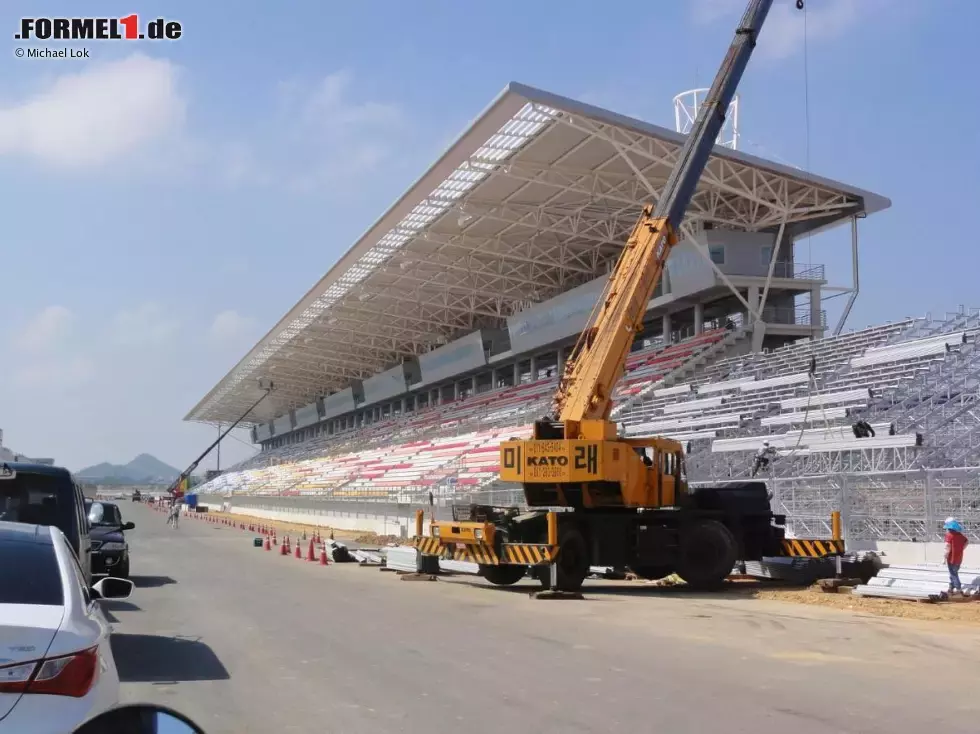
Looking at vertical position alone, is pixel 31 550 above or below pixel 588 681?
above

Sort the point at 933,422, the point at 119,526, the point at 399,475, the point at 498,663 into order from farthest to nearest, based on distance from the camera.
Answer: the point at 399,475 < the point at 933,422 < the point at 119,526 < the point at 498,663

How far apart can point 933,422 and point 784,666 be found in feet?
53.0

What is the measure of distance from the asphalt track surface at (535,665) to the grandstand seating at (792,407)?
980cm

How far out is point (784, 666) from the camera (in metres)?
9.27

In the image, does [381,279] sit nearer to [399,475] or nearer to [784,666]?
[399,475]

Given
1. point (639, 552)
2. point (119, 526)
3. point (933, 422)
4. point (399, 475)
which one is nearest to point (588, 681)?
point (639, 552)

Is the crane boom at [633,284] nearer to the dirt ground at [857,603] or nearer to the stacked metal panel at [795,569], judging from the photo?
the dirt ground at [857,603]

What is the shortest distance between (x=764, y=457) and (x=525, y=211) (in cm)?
1858

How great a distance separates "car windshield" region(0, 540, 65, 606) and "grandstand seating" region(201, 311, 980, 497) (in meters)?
19.5

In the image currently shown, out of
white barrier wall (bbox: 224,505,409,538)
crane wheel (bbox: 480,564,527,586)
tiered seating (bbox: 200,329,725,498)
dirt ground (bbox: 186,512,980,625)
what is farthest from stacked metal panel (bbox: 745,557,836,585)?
white barrier wall (bbox: 224,505,409,538)

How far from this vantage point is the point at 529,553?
17000 mm

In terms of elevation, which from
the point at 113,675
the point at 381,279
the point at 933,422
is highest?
the point at 381,279

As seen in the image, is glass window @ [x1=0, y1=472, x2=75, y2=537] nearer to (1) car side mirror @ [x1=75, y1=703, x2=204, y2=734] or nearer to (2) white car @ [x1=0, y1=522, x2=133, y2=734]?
(2) white car @ [x1=0, y1=522, x2=133, y2=734]

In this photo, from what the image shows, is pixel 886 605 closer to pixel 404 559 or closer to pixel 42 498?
pixel 404 559
